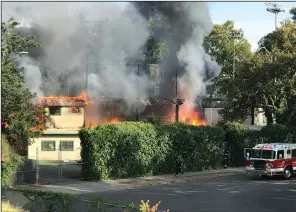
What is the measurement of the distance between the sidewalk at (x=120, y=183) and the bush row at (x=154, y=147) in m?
0.90

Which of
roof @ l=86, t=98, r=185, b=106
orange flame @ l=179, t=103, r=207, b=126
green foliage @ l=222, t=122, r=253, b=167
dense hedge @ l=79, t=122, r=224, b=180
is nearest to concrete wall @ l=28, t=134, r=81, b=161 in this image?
roof @ l=86, t=98, r=185, b=106

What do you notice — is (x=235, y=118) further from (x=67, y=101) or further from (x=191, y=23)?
(x=191, y=23)

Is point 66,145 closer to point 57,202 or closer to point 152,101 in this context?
point 152,101

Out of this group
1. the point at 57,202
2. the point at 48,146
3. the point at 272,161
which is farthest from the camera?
the point at 48,146

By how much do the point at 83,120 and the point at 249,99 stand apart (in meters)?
20.1

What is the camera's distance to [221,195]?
69.5ft

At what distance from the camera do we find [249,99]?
44344 mm

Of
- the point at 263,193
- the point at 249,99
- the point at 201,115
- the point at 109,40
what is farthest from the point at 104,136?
the point at 201,115

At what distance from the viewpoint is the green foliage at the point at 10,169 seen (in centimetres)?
2366

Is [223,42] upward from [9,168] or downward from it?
upward

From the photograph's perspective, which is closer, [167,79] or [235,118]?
[235,118]

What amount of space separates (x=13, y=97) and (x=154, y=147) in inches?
438

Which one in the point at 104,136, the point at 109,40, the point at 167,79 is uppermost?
the point at 109,40

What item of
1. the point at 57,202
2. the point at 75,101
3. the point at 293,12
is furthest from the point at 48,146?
the point at 293,12
